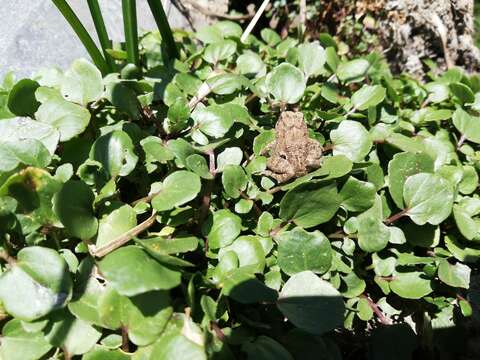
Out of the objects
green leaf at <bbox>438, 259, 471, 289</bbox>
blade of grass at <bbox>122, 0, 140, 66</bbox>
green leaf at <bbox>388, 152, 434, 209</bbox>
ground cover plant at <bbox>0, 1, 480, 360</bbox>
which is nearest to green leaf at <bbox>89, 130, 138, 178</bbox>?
ground cover plant at <bbox>0, 1, 480, 360</bbox>

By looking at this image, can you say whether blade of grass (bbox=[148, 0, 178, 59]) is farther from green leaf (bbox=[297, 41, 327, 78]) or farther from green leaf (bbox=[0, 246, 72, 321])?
green leaf (bbox=[0, 246, 72, 321])

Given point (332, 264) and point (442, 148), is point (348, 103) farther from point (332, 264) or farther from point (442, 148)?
point (332, 264)

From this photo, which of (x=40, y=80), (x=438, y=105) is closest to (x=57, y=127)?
(x=40, y=80)

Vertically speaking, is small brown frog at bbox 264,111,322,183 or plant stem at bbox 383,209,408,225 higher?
small brown frog at bbox 264,111,322,183

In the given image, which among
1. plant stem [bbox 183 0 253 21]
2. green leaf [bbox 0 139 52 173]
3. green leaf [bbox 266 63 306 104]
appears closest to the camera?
green leaf [bbox 0 139 52 173]

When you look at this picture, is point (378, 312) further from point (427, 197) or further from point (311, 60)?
point (311, 60)

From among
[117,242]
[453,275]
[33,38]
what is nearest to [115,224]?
[117,242]
